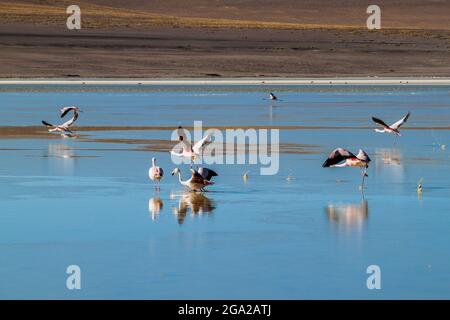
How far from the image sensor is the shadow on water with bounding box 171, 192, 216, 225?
47.6ft

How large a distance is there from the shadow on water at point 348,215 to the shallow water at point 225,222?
2 cm

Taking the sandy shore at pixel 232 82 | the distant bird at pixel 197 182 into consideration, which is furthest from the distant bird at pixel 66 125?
the sandy shore at pixel 232 82

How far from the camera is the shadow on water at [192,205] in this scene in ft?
47.6

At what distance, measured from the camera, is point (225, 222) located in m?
13.8

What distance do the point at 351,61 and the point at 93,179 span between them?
154 ft

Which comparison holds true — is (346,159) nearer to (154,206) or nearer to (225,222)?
(154,206)

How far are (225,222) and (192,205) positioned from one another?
145 cm

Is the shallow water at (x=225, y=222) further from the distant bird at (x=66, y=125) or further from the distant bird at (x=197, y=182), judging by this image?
the distant bird at (x=66, y=125)

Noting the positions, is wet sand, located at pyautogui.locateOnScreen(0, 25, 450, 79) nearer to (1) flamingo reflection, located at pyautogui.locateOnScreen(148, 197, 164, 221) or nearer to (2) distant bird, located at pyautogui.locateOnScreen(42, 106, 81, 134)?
(2) distant bird, located at pyautogui.locateOnScreen(42, 106, 81, 134)

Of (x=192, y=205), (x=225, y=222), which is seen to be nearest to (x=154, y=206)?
(x=192, y=205)

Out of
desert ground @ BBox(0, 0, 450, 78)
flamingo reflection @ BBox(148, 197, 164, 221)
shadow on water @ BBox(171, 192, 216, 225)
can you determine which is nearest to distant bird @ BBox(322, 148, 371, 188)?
shadow on water @ BBox(171, 192, 216, 225)

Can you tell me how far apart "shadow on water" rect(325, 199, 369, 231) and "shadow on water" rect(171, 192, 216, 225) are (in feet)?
4.53

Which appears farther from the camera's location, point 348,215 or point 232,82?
point 232,82
